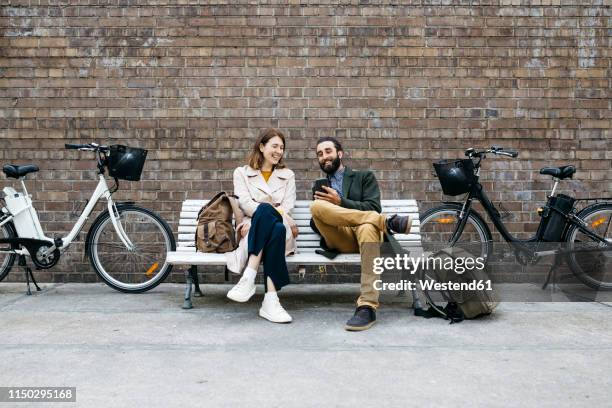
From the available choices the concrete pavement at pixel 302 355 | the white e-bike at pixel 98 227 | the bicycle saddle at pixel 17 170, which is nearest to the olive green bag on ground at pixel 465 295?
the concrete pavement at pixel 302 355

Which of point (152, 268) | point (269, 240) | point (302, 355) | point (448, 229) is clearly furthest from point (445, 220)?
point (152, 268)

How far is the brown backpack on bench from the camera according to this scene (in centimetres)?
480

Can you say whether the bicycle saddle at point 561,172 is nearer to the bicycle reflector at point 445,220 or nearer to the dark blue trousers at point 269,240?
the bicycle reflector at point 445,220

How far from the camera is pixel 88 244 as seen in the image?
5.53 m

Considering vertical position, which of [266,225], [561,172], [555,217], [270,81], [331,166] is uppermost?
[270,81]

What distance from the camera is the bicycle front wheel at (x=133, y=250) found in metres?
5.51

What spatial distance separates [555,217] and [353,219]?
2230 millimetres

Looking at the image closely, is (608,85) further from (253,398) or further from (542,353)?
(253,398)

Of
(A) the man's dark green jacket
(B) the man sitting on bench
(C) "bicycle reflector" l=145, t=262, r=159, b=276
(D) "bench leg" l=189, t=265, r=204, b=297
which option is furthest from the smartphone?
(C) "bicycle reflector" l=145, t=262, r=159, b=276

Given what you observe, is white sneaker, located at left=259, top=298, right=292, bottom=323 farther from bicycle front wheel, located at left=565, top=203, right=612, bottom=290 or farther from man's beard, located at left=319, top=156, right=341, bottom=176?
bicycle front wheel, located at left=565, top=203, right=612, bottom=290

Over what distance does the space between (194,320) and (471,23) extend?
3.97 m

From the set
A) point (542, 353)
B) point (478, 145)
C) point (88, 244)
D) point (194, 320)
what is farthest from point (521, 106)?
point (88, 244)

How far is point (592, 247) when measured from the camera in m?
5.64

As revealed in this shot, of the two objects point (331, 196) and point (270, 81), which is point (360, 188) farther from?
point (270, 81)
